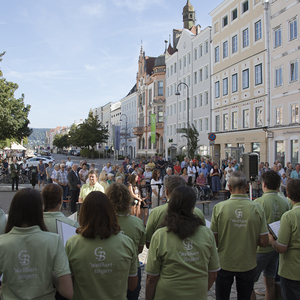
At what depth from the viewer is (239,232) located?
141 inches

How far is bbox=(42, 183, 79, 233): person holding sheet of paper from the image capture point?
3.29 metres

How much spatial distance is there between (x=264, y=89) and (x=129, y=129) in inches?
2154

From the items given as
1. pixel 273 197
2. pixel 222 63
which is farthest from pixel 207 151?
pixel 273 197

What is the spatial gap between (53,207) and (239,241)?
208 centimetres

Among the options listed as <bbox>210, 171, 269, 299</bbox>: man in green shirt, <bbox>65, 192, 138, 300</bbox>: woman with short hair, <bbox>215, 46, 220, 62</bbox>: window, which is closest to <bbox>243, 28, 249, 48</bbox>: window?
<bbox>215, 46, 220, 62</bbox>: window

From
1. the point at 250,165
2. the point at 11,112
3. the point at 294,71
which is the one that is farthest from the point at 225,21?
the point at 11,112

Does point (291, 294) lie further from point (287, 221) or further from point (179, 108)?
point (179, 108)

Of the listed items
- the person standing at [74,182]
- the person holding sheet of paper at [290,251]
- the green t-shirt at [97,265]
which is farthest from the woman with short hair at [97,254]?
the person standing at [74,182]

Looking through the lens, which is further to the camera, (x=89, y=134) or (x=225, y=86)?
(x=89, y=134)

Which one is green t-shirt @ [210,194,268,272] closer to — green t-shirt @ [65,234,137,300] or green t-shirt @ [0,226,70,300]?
green t-shirt @ [65,234,137,300]

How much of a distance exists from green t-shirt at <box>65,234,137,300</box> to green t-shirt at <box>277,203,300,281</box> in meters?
1.85

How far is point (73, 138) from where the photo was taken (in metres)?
76.3

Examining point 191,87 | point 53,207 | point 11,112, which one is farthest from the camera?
point 191,87

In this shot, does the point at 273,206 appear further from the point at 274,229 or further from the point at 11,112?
the point at 11,112
